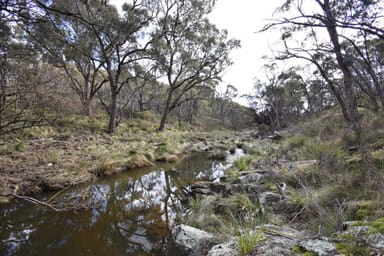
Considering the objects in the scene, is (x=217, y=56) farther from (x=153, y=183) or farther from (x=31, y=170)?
(x=31, y=170)

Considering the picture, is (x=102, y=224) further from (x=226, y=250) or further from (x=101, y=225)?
(x=226, y=250)

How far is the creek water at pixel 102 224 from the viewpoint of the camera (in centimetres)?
257

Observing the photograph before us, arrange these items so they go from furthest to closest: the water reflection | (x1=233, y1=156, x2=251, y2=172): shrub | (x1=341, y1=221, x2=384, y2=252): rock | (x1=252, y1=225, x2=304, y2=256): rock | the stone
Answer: (x1=233, y1=156, x2=251, y2=172): shrub
the stone
the water reflection
(x1=252, y1=225, x2=304, y2=256): rock
(x1=341, y1=221, x2=384, y2=252): rock

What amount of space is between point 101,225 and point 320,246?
3.05 m

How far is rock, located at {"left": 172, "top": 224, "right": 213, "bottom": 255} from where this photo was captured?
7.16ft

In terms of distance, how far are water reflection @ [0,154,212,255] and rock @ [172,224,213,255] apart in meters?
0.39

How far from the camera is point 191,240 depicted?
7.54 feet

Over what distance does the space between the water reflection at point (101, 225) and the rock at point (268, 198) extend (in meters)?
1.52

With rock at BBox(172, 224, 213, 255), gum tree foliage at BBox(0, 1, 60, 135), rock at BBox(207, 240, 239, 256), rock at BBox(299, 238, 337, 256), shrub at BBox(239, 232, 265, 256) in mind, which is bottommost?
rock at BBox(172, 224, 213, 255)

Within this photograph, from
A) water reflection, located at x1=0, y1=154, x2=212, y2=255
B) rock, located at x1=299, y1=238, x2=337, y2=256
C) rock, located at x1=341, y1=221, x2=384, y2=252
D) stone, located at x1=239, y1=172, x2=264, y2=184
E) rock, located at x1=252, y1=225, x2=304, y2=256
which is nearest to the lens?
rock, located at x1=341, y1=221, x2=384, y2=252

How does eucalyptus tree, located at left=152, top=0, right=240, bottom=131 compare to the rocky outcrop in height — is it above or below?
above

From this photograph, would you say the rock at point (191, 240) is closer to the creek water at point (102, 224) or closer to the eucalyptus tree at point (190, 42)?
the creek water at point (102, 224)

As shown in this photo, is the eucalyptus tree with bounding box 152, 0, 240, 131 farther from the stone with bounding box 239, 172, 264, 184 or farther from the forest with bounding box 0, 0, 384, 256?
the stone with bounding box 239, 172, 264, 184

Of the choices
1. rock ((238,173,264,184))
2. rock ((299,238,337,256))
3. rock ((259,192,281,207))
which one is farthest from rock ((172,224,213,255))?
rock ((238,173,264,184))
